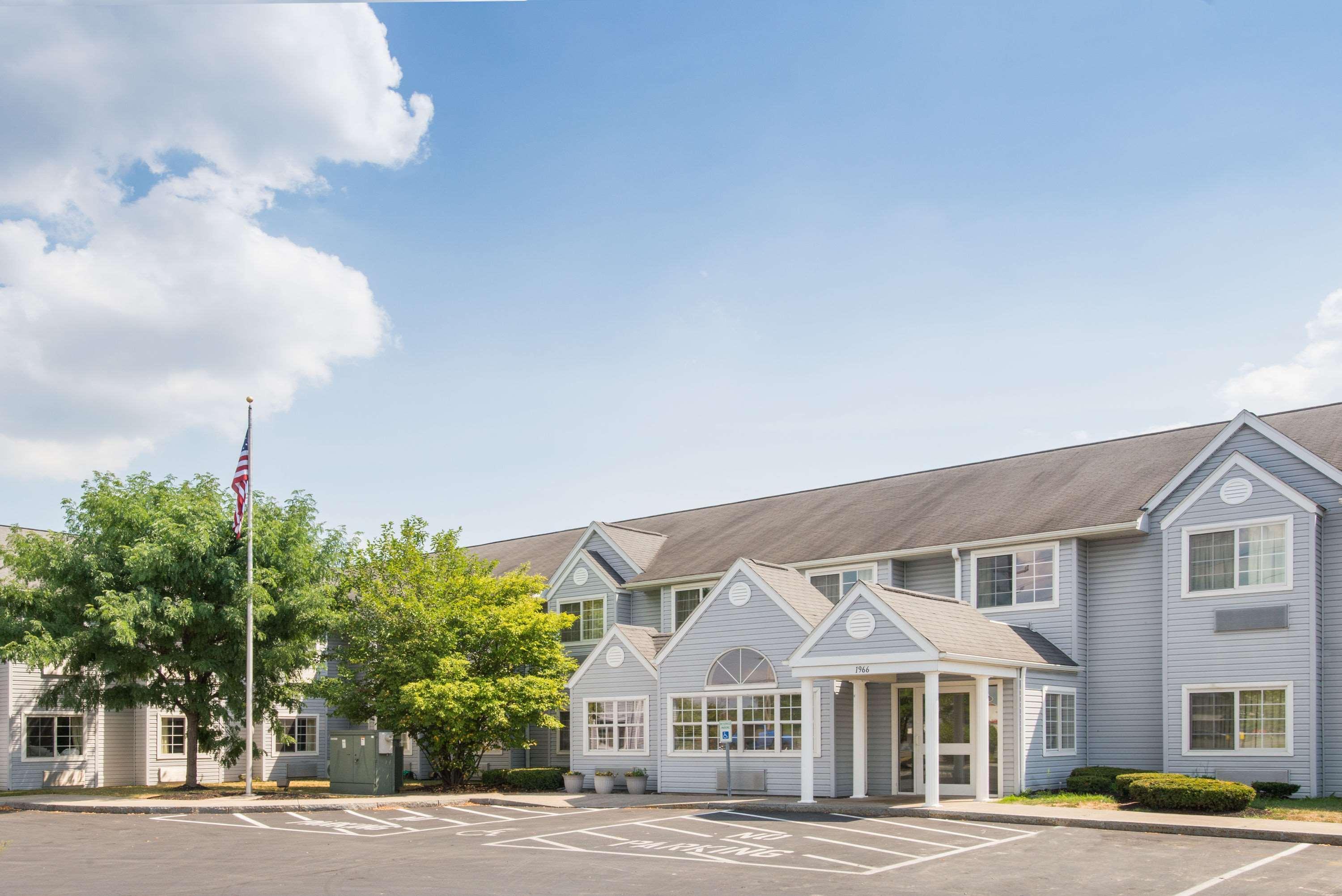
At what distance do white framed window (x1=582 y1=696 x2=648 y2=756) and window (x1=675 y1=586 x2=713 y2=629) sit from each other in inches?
137

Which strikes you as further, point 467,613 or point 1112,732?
point 467,613

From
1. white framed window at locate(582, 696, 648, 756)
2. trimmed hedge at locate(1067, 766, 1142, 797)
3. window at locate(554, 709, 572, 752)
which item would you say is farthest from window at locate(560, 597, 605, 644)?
trimmed hedge at locate(1067, 766, 1142, 797)

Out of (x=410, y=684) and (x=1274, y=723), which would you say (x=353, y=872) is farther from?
(x=1274, y=723)

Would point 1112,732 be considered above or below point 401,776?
above

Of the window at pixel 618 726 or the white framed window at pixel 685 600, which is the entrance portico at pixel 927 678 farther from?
the white framed window at pixel 685 600

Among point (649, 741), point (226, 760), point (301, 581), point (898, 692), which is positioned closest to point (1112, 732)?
point (898, 692)

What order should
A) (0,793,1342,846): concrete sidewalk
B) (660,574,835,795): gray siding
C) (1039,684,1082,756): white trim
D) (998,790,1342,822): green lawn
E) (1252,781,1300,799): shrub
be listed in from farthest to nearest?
(660,574,835,795): gray siding, (1039,684,1082,756): white trim, (1252,781,1300,799): shrub, (998,790,1342,822): green lawn, (0,793,1342,846): concrete sidewalk

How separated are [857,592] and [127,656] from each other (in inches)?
713

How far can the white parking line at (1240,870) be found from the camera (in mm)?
13727

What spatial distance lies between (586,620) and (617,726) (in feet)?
19.4

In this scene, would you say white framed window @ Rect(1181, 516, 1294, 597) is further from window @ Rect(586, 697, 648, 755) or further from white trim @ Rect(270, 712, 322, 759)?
white trim @ Rect(270, 712, 322, 759)

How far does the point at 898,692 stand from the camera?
89.3 ft

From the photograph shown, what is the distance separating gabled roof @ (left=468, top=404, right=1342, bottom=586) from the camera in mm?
26656

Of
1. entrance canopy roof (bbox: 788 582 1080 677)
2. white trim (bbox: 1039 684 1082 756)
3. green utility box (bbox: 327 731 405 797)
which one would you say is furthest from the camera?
green utility box (bbox: 327 731 405 797)
